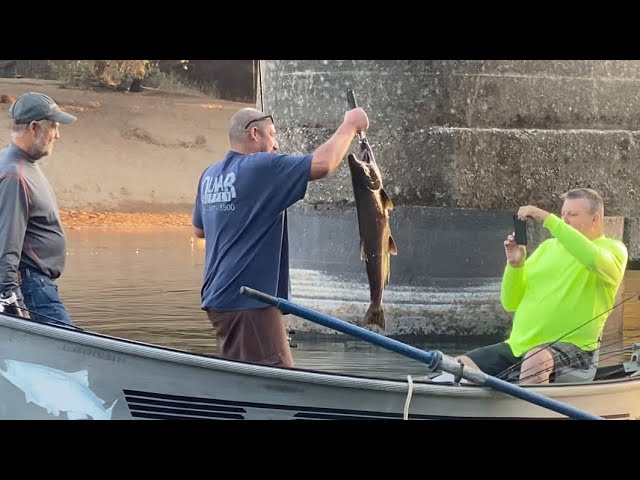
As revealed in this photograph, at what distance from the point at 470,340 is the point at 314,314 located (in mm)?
4243

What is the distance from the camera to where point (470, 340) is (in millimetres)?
10547

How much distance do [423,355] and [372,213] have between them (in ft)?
4.60

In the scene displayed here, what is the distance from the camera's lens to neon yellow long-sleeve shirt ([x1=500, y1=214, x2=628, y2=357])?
7.30 metres

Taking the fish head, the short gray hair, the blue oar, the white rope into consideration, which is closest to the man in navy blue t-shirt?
the blue oar

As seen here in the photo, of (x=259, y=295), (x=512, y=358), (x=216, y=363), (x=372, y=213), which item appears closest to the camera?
(x=259, y=295)

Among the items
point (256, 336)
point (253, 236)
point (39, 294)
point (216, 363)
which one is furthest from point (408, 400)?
point (39, 294)

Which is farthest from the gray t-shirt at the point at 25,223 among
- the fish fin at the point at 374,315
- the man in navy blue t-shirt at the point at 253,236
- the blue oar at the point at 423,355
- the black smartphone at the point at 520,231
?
the black smartphone at the point at 520,231

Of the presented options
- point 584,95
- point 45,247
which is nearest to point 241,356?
point 45,247

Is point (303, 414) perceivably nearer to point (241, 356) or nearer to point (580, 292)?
point (241, 356)

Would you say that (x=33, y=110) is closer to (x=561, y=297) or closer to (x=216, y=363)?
(x=216, y=363)

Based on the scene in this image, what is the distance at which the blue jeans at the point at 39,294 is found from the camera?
7.26 meters

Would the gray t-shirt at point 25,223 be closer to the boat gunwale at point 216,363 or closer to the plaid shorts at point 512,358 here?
the boat gunwale at point 216,363

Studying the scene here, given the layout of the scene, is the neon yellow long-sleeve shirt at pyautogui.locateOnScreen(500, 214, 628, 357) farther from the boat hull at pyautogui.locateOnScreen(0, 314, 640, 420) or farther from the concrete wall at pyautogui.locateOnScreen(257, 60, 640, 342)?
the concrete wall at pyautogui.locateOnScreen(257, 60, 640, 342)

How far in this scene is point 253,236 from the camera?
6.88m
